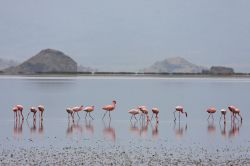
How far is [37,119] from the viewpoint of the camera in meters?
19.2

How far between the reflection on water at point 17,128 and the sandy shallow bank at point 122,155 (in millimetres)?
2516

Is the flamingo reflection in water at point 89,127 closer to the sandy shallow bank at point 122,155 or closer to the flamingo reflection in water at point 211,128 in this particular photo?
the sandy shallow bank at point 122,155

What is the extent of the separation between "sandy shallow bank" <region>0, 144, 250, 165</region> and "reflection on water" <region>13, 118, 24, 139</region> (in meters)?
2.52

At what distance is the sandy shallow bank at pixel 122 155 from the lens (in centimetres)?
1078

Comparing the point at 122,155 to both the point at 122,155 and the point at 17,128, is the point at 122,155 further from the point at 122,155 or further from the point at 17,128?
the point at 17,128

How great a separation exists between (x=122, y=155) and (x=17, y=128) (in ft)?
19.5

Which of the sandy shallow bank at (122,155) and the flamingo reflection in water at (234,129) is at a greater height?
the sandy shallow bank at (122,155)

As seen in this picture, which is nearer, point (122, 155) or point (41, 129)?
point (122, 155)

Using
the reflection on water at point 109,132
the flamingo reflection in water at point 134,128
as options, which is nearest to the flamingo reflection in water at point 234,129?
the flamingo reflection in water at point 134,128

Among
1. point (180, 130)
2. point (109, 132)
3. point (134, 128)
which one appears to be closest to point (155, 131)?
point (180, 130)

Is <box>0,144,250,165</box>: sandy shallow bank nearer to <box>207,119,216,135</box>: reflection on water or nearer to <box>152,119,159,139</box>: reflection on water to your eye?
<box>152,119,159,139</box>: reflection on water

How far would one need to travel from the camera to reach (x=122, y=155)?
11.5 metres

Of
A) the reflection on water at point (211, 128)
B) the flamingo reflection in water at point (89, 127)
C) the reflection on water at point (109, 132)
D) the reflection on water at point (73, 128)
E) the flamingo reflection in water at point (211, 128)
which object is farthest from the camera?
the flamingo reflection in water at point (211, 128)

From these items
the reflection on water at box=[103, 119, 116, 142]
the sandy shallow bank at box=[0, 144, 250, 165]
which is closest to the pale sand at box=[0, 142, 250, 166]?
the sandy shallow bank at box=[0, 144, 250, 165]
